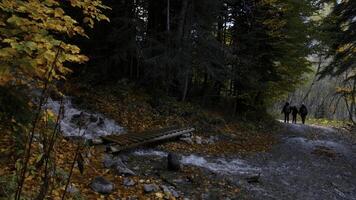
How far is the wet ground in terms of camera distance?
9172mm

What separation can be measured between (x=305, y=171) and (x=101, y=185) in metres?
8.00

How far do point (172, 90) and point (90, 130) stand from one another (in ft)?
26.0

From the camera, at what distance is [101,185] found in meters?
7.40

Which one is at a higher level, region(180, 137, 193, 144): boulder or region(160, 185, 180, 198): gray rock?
region(180, 137, 193, 144): boulder

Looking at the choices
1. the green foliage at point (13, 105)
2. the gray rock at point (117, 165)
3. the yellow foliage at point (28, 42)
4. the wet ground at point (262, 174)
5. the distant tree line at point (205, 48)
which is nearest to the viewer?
the yellow foliage at point (28, 42)

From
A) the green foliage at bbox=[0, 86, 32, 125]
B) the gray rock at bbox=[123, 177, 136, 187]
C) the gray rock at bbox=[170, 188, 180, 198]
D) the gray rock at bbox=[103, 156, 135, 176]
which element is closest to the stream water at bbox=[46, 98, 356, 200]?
the gray rock at bbox=[103, 156, 135, 176]

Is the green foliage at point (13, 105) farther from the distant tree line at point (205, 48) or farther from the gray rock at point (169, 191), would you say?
the distant tree line at point (205, 48)

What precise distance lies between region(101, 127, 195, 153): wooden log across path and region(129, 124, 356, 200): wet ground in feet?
1.07

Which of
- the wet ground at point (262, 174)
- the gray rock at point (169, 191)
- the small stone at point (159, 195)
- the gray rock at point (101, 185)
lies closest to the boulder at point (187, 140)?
the wet ground at point (262, 174)

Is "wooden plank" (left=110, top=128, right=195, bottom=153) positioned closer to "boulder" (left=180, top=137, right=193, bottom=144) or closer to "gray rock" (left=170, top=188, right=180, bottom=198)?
"boulder" (left=180, top=137, right=193, bottom=144)

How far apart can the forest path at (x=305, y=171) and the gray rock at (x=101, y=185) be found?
143 inches

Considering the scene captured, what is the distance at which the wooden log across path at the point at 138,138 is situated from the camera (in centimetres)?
1038

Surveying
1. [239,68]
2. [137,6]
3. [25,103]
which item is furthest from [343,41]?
[25,103]

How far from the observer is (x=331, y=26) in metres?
21.3
